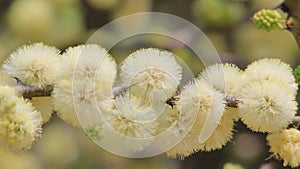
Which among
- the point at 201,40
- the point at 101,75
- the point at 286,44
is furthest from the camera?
the point at 286,44

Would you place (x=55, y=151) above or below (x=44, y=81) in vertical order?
below

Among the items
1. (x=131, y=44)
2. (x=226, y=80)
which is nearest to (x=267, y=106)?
(x=226, y=80)

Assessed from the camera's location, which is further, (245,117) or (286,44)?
(286,44)

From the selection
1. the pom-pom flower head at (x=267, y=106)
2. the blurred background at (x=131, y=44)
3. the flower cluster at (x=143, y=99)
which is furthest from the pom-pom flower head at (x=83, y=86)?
the blurred background at (x=131, y=44)

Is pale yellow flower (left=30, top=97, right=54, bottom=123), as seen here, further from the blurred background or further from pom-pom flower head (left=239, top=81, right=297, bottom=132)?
the blurred background

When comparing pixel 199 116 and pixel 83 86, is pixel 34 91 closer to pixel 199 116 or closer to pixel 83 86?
pixel 83 86

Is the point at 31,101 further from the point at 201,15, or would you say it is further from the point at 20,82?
the point at 201,15

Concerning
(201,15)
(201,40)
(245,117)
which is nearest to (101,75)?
(245,117)

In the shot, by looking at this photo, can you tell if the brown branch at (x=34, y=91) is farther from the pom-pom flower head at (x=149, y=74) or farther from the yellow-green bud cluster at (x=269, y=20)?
the yellow-green bud cluster at (x=269, y=20)

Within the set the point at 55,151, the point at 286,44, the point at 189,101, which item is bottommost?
the point at 55,151
